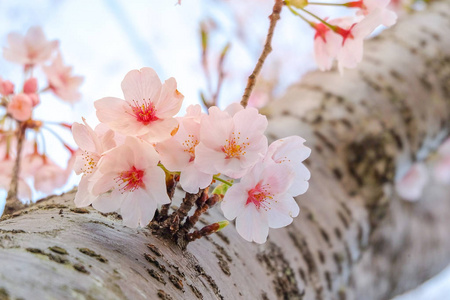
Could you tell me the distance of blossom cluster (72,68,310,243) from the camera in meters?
0.50

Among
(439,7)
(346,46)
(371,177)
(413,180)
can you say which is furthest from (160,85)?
(439,7)

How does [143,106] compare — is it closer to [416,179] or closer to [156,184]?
[156,184]

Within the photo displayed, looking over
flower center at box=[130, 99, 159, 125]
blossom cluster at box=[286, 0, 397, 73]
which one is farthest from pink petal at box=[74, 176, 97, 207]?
blossom cluster at box=[286, 0, 397, 73]

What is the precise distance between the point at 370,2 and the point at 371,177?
0.60 metres

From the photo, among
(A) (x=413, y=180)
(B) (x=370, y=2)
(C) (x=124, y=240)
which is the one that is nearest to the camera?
(C) (x=124, y=240)

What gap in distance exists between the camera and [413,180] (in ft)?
5.60

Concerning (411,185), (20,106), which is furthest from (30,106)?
(411,185)

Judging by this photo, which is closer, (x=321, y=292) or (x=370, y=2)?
(x=370, y=2)

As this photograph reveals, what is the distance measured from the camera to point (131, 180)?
0.52 m

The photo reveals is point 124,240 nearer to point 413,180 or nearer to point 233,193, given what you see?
point 233,193

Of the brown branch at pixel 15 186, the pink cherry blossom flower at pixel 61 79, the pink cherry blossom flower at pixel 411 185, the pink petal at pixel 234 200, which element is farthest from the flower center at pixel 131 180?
the pink cherry blossom flower at pixel 411 185

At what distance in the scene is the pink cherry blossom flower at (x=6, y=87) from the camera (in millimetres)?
887

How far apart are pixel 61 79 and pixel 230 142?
0.69 metres

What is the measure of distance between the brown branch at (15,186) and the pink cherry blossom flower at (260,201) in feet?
1.54
